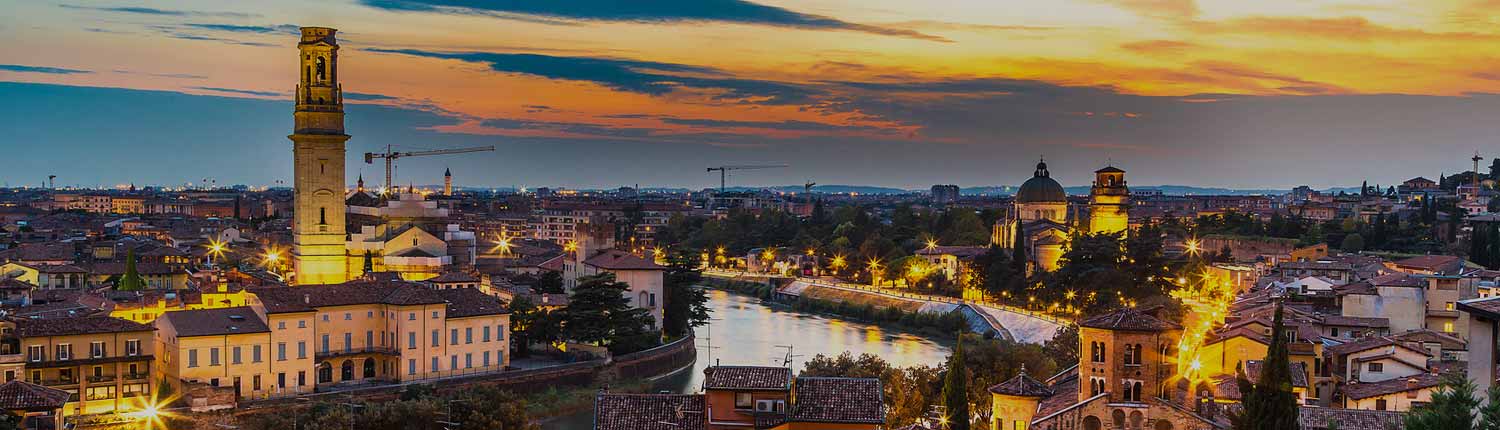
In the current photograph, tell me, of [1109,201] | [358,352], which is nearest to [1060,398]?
[358,352]

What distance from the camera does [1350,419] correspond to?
12.7 metres

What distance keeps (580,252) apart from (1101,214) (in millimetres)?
16907

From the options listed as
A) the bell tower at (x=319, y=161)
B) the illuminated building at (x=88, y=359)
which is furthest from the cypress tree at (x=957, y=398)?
the bell tower at (x=319, y=161)

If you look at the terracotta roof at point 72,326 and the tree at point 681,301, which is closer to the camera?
the terracotta roof at point 72,326

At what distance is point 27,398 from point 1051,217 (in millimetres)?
34264

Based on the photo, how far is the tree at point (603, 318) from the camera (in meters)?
22.9

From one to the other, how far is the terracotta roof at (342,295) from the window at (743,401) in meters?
8.16

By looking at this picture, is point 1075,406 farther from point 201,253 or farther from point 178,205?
point 178,205

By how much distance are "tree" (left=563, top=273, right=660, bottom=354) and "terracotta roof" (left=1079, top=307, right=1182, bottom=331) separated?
1098cm

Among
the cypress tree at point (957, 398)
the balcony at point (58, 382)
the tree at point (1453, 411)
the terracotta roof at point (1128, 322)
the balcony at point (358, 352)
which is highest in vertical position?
the tree at point (1453, 411)

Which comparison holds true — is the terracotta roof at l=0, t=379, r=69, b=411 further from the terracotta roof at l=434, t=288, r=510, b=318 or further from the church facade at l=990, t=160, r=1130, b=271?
the church facade at l=990, t=160, r=1130, b=271

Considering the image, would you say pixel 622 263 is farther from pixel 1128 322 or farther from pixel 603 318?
pixel 1128 322

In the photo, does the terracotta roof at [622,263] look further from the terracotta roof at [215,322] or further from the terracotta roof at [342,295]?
the terracotta roof at [215,322]

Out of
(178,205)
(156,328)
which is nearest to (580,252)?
(156,328)
